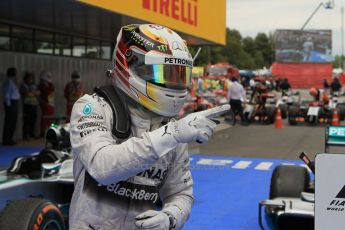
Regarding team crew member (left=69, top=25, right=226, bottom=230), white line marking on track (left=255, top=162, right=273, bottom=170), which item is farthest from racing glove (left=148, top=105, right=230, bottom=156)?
white line marking on track (left=255, top=162, right=273, bottom=170)

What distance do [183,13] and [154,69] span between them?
11479 millimetres

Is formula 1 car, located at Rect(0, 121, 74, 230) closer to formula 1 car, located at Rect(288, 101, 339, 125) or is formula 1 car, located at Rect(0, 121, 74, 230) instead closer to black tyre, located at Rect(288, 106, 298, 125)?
formula 1 car, located at Rect(288, 101, 339, 125)

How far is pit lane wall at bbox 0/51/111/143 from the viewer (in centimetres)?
1349

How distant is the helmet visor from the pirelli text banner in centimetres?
683

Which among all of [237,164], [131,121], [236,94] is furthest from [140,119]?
[236,94]

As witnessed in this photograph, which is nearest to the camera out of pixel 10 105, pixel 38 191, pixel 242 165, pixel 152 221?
pixel 152 221

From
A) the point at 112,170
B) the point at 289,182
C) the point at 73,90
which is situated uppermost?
the point at 73,90

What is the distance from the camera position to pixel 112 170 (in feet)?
6.19

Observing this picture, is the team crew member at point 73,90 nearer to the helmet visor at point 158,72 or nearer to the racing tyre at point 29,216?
the racing tyre at point 29,216

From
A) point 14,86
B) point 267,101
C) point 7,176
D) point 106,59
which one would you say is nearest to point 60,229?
point 7,176

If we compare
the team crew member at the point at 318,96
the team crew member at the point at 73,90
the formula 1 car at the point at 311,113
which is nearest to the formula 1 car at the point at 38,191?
the team crew member at the point at 73,90

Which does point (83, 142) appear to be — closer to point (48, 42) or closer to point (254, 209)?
point (254, 209)

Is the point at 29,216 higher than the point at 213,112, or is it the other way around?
the point at 213,112

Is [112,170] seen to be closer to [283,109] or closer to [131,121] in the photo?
[131,121]
